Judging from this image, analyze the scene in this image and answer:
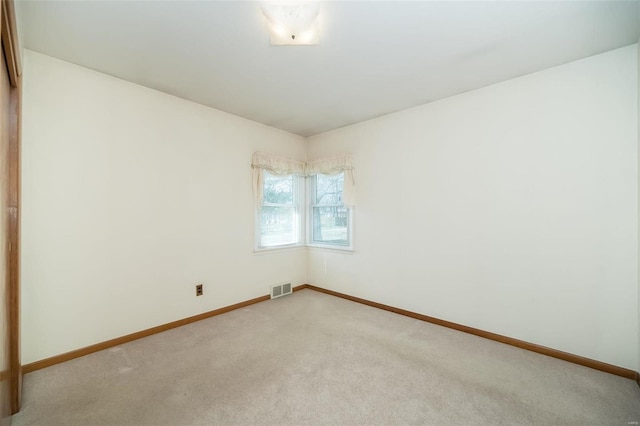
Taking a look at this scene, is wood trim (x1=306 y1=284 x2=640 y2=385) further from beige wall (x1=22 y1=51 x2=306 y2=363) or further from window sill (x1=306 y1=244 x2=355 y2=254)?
beige wall (x1=22 y1=51 x2=306 y2=363)

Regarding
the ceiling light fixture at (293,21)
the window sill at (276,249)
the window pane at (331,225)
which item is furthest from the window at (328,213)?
the ceiling light fixture at (293,21)

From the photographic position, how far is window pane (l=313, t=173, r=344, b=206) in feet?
13.0

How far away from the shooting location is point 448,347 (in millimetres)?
2408

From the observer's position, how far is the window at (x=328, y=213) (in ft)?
12.8

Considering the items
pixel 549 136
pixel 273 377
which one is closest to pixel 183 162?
pixel 273 377

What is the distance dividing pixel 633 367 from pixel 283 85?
3.66 metres

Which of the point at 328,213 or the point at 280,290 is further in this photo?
the point at 328,213

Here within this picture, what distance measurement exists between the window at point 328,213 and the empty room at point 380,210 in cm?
69

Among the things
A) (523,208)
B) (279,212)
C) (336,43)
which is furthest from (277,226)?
(523,208)

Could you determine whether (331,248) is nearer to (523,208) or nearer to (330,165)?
(330,165)

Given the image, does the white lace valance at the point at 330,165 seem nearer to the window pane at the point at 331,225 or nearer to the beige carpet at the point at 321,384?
the window pane at the point at 331,225

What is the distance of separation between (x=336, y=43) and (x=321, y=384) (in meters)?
2.49

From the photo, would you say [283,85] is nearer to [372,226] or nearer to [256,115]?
[256,115]

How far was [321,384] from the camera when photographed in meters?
1.87
